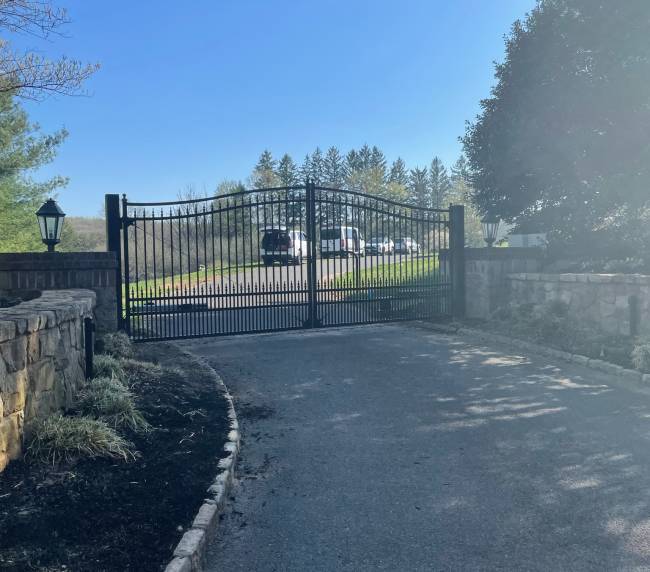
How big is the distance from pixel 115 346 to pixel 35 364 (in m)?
3.07

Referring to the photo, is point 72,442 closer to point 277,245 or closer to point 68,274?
point 68,274

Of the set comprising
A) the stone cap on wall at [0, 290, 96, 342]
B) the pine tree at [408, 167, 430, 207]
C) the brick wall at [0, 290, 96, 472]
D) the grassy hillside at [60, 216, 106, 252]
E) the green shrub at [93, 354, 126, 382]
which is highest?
the pine tree at [408, 167, 430, 207]

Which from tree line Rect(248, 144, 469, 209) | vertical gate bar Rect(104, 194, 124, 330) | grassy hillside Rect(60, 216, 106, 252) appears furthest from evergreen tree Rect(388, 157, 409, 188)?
vertical gate bar Rect(104, 194, 124, 330)

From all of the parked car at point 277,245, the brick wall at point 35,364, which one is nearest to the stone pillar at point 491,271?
the parked car at point 277,245

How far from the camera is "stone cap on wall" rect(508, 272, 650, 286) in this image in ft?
25.6

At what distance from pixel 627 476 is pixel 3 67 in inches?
299

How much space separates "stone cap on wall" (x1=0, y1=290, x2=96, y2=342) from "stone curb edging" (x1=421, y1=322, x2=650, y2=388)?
603 cm

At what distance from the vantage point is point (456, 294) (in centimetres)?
1104

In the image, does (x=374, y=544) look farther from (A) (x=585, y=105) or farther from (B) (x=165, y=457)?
(A) (x=585, y=105)

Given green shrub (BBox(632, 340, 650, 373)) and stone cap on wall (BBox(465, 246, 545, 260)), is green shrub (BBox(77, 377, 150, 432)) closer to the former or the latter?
green shrub (BBox(632, 340, 650, 373))

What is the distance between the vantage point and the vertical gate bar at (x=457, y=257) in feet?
35.3

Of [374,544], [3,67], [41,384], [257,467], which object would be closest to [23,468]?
[41,384]

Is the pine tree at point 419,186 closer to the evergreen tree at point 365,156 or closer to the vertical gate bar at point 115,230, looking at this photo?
the evergreen tree at point 365,156

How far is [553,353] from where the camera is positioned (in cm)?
784
